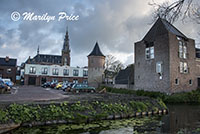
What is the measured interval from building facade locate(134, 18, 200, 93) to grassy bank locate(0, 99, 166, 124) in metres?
12.4

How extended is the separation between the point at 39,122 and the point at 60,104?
1815mm

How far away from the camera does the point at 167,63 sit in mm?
24109

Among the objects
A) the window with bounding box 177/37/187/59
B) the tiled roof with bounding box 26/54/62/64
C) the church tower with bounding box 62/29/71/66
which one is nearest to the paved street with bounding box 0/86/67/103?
the window with bounding box 177/37/187/59

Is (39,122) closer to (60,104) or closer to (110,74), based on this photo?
(60,104)

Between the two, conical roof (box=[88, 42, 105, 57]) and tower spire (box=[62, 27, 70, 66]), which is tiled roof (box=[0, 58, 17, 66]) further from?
conical roof (box=[88, 42, 105, 57])

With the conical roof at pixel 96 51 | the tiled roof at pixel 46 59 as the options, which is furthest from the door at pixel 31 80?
the conical roof at pixel 96 51

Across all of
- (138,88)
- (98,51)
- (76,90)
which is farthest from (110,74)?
(76,90)

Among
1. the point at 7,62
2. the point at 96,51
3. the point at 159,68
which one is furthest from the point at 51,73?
the point at 159,68

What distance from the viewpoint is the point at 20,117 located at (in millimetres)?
8992

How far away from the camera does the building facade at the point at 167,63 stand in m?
24.2

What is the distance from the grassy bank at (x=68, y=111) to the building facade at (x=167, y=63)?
1244cm

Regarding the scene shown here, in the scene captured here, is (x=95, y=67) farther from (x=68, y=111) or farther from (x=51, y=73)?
(x=68, y=111)

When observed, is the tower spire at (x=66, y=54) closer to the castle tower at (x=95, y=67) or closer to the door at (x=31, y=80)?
the door at (x=31, y=80)

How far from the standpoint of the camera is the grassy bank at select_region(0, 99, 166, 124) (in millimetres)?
9039
